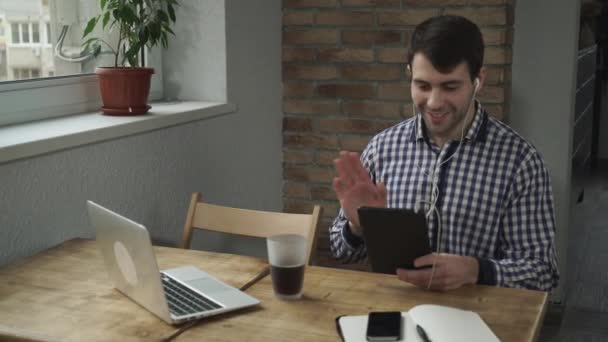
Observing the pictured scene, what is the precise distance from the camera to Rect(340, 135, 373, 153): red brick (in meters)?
3.05

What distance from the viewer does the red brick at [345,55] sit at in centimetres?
299

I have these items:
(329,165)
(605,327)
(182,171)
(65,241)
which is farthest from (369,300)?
(605,327)

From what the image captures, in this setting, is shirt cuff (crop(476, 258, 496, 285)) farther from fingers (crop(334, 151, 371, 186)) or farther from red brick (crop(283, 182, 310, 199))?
red brick (crop(283, 182, 310, 199))

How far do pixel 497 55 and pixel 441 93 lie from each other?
1127mm

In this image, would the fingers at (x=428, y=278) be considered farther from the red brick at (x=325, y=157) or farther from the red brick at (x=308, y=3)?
the red brick at (x=308, y=3)

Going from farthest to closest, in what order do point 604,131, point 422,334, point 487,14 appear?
1. point 604,131
2. point 487,14
3. point 422,334

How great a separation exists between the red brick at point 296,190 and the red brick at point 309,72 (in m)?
0.45

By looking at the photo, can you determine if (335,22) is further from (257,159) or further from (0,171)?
(0,171)

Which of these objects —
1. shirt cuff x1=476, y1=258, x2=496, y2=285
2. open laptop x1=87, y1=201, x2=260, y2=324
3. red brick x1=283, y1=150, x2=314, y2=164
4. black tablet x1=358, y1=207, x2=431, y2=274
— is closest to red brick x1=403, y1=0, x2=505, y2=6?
red brick x1=283, y1=150, x2=314, y2=164

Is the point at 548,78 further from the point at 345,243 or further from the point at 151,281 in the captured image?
the point at 151,281

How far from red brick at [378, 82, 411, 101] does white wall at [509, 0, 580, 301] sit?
406 mm

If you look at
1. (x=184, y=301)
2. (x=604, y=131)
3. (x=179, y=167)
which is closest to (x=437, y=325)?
(x=184, y=301)

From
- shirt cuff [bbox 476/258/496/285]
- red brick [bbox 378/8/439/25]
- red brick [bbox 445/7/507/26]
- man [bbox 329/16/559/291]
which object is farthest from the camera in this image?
red brick [bbox 378/8/439/25]

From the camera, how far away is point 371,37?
2965 mm
